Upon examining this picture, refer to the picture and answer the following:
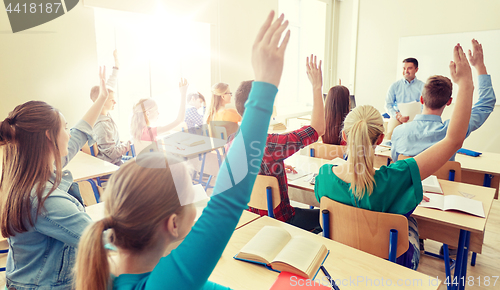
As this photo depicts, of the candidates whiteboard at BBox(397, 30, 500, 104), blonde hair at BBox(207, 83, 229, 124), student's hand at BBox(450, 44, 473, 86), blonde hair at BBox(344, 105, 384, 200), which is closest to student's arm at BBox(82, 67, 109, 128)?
blonde hair at BBox(344, 105, 384, 200)

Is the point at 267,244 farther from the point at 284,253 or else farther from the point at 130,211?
the point at 130,211

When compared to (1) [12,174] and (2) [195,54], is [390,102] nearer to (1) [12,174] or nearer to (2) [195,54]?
(2) [195,54]

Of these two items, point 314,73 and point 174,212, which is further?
point 314,73

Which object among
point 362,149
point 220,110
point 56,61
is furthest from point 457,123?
point 56,61

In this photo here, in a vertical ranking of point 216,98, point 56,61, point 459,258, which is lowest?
point 459,258

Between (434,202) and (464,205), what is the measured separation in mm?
135

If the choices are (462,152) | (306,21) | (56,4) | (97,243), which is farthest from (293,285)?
(306,21)

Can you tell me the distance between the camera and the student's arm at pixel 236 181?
0.44 metres

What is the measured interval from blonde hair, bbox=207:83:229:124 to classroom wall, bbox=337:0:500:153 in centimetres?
353

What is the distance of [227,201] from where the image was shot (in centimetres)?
44

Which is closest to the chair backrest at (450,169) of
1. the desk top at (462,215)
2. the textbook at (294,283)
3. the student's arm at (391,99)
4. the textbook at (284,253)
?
the desk top at (462,215)

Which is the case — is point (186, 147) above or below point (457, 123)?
below

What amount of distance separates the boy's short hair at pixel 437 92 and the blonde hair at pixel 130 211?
85.9 inches

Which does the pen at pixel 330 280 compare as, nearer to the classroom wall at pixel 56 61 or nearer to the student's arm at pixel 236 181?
the student's arm at pixel 236 181
